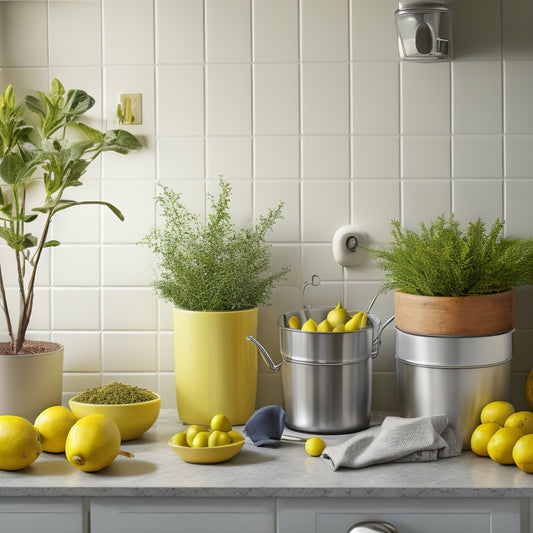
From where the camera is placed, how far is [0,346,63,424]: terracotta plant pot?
4.99 ft

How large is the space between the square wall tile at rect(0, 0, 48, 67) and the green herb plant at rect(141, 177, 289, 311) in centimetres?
46

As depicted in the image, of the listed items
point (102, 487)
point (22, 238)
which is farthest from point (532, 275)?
point (22, 238)

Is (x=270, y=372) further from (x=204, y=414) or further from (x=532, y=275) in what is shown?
(x=532, y=275)

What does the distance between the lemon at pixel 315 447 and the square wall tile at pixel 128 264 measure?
0.60 metres

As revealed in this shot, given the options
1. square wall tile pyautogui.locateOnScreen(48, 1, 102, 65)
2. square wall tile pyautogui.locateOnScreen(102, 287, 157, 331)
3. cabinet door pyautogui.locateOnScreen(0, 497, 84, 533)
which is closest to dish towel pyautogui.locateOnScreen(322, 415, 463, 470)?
cabinet door pyautogui.locateOnScreen(0, 497, 84, 533)

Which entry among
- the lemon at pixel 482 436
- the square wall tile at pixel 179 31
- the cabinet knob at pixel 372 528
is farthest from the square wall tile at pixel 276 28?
the cabinet knob at pixel 372 528

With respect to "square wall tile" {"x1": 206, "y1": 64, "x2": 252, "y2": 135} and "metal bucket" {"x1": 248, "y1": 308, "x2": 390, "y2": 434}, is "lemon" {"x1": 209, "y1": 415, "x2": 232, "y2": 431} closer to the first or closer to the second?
"metal bucket" {"x1": 248, "y1": 308, "x2": 390, "y2": 434}

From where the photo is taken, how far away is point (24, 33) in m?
1.74

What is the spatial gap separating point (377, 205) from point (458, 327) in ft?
1.35

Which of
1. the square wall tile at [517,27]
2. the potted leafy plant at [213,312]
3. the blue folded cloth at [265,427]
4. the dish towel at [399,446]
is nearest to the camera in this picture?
the dish towel at [399,446]

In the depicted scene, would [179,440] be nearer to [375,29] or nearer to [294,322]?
[294,322]

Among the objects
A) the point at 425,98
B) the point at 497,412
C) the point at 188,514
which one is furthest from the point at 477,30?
the point at 188,514

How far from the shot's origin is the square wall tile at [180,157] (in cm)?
174

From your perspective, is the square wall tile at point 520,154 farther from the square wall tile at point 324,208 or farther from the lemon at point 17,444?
the lemon at point 17,444
